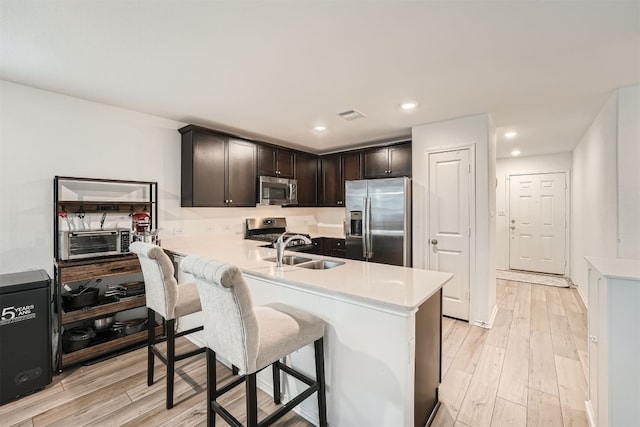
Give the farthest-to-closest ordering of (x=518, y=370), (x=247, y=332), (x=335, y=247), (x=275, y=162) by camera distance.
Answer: (x=335, y=247) → (x=275, y=162) → (x=518, y=370) → (x=247, y=332)

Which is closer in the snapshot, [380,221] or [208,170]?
[208,170]

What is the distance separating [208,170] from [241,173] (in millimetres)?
468

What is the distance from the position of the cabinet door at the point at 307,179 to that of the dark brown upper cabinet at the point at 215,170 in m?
0.93

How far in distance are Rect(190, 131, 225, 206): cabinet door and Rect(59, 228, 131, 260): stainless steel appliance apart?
2.76 ft

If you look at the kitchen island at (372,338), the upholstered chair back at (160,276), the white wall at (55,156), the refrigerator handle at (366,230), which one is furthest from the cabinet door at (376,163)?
the upholstered chair back at (160,276)

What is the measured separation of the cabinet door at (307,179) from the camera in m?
4.70

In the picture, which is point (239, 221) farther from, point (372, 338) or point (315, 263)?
point (372, 338)

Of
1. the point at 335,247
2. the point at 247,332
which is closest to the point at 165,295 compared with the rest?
the point at 247,332

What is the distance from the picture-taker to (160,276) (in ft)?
6.28

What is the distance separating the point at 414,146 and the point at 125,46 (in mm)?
3112

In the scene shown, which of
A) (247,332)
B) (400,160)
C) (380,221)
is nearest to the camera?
(247,332)

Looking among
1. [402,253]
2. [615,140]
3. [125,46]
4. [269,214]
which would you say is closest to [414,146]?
[402,253]

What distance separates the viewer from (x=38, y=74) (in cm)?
224

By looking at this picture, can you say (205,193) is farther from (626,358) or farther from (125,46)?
(626,358)
